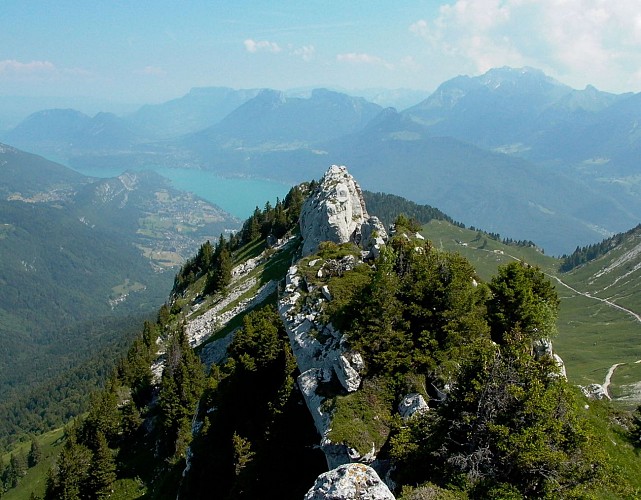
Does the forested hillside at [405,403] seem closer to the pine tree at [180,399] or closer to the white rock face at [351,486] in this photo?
the pine tree at [180,399]

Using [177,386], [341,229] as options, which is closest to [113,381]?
[177,386]

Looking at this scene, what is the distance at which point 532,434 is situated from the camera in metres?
16.6

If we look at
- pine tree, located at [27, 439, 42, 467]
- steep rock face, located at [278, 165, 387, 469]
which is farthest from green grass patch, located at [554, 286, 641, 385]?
pine tree, located at [27, 439, 42, 467]

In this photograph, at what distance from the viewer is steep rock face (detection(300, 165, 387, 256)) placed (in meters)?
72.4

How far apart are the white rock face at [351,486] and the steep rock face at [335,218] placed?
2068 inches

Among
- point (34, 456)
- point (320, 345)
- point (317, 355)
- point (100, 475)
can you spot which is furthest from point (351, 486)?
point (34, 456)

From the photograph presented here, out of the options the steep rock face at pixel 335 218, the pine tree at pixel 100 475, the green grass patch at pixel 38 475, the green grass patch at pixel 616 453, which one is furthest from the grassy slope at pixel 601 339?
the green grass patch at pixel 38 475

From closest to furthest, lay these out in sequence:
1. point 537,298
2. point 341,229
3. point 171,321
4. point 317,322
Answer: point 317,322, point 537,298, point 341,229, point 171,321

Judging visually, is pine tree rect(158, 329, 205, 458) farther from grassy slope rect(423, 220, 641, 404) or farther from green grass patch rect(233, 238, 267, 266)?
grassy slope rect(423, 220, 641, 404)

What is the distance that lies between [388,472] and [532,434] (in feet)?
22.3

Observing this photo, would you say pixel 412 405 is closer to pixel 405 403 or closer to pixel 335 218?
pixel 405 403

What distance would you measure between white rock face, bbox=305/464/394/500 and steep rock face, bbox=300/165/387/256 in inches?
2068

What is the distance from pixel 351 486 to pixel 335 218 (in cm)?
5981

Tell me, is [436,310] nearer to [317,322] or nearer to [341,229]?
[317,322]
